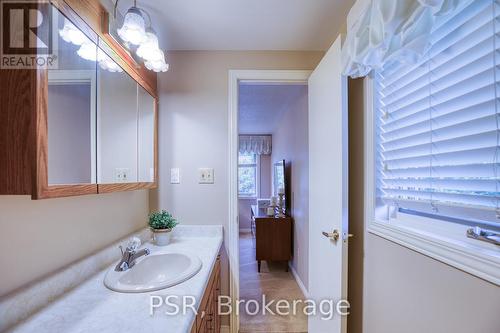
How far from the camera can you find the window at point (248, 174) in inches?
211

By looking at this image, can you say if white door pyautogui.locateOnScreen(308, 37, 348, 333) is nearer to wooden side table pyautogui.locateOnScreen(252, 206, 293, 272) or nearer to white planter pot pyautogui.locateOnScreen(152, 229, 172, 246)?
white planter pot pyautogui.locateOnScreen(152, 229, 172, 246)

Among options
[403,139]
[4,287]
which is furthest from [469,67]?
[4,287]

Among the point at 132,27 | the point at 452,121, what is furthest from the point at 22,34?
the point at 452,121

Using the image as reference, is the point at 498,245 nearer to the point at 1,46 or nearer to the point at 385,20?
the point at 385,20

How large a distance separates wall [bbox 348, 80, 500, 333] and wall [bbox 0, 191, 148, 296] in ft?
4.54

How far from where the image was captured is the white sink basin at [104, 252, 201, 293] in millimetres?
861

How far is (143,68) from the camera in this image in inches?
54.8

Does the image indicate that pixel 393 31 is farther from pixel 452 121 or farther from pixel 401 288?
pixel 401 288

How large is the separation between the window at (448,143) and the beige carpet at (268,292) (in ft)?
4.32

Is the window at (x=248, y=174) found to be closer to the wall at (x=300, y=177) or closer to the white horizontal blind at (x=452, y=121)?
the wall at (x=300, y=177)

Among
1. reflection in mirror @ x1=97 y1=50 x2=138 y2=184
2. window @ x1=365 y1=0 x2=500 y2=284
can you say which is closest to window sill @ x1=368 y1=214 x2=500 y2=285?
window @ x1=365 y1=0 x2=500 y2=284

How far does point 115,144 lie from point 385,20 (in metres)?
1.34

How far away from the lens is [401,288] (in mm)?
868

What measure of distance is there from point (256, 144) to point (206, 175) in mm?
3586
